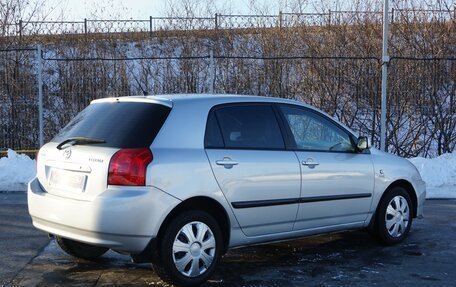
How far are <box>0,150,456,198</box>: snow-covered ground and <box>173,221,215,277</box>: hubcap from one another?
18.6ft

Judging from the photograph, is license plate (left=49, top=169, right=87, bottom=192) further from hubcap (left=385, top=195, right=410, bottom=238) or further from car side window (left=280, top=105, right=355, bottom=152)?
hubcap (left=385, top=195, right=410, bottom=238)

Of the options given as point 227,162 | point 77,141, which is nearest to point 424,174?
point 227,162

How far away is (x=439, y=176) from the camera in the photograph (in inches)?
407

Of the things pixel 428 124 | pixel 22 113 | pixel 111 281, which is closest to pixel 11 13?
pixel 22 113

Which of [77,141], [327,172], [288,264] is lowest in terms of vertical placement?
[288,264]

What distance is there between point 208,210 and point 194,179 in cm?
40

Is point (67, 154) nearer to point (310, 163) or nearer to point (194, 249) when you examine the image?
point (194, 249)

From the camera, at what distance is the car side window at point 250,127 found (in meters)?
5.28

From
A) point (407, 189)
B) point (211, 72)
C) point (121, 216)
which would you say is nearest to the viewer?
point (121, 216)

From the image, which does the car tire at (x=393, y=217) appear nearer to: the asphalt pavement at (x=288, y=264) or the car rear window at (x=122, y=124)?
the asphalt pavement at (x=288, y=264)

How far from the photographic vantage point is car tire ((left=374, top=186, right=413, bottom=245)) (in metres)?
6.38

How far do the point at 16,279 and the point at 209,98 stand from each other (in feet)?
7.84

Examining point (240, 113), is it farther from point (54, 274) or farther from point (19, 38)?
point (19, 38)

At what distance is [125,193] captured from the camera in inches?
181
